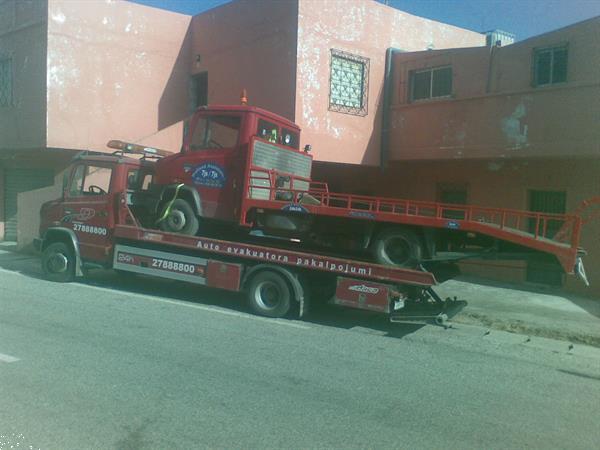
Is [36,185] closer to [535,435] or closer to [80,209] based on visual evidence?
[80,209]

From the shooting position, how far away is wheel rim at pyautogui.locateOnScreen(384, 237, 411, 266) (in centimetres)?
812

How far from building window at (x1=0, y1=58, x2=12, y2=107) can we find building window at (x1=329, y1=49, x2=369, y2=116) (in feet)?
29.2

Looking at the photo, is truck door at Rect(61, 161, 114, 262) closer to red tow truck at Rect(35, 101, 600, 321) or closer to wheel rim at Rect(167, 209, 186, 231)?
red tow truck at Rect(35, 101, 600, 321)

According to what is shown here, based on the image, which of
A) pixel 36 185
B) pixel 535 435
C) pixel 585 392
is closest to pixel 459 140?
pixel 585 392

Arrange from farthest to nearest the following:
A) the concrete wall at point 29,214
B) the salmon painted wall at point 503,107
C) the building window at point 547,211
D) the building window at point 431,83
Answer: the concrete wall at point 29,214 < the building window at point 431,83 < the building window at point 547,211 < the salmon painted wall at point 503,107

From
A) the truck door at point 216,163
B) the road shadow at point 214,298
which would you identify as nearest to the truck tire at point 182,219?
the truck door at point 216,163

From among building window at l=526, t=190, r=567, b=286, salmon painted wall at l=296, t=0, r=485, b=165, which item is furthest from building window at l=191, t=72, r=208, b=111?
building window at l=526, t=190, r=567, b=286

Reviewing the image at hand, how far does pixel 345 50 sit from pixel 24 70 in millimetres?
8376

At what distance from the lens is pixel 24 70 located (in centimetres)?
1498

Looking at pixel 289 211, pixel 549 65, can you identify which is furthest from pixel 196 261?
pixel 549 65

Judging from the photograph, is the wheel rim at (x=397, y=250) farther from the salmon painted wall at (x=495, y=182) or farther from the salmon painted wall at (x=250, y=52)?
the salmon painted wall at (x=250, y=52)

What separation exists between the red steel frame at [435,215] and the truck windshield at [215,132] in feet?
1.61

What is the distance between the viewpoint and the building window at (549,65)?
11727mm

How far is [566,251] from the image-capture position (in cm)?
720
